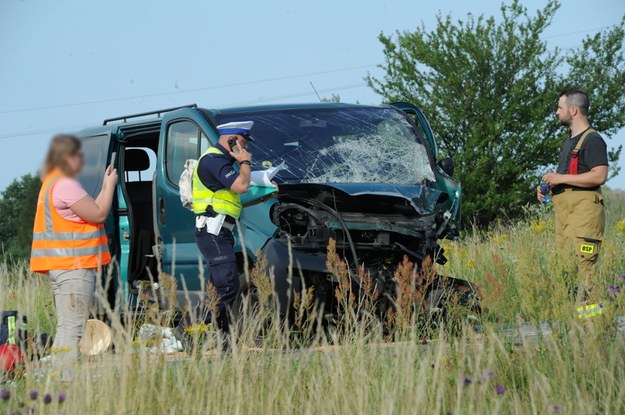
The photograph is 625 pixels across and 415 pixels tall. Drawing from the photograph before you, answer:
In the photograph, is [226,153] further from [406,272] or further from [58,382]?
[58,382]

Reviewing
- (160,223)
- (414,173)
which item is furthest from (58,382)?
(414,173)

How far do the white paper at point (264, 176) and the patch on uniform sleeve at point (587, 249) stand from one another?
89.6 inches

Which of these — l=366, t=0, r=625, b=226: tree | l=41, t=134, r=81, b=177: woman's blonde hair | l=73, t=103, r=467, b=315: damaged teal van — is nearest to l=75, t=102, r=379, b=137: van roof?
l=73, t=103, r=467, b=315: damaged teal van

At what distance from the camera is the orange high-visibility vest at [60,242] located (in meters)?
6.68

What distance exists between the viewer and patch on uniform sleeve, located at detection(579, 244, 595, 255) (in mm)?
7738

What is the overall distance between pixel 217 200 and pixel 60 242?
1408mm

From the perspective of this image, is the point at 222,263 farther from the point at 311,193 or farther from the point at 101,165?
the point at 101,165

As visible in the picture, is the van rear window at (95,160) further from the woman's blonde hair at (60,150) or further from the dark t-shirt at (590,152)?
the woman's blonde hair at (60,150)

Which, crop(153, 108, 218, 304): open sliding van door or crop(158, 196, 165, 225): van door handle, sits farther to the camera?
crop(158, 196, 165, 225): van door handle

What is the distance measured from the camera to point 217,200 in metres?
7.77

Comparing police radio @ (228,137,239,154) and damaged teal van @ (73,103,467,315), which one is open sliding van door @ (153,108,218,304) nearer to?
damaged teal van @ (73,103,467,315)

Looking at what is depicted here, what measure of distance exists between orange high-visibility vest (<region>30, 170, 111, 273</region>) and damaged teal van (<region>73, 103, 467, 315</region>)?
0.70m

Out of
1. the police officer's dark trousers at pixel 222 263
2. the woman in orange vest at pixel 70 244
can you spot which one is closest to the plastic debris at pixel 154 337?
the woman in orange vest at pixel 70 244

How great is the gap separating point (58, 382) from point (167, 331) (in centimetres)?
94
